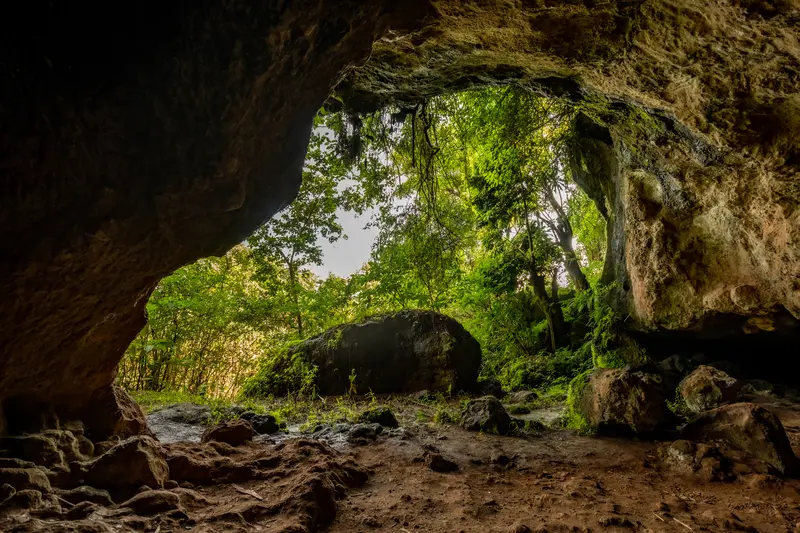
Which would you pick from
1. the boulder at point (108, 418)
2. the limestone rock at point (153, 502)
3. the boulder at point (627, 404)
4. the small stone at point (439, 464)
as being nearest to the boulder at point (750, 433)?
the boulder at point (627, 404)

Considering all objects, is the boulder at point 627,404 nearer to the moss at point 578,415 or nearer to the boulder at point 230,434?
the moss at point 578,415

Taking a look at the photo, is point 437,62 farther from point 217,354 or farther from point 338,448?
point 217,354

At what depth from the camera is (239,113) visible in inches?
93.0

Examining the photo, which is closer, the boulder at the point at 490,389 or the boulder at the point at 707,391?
the boulder at the point at 707,391

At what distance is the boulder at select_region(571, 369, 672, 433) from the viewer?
4.35 m

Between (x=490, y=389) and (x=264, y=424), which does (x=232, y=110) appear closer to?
(x=264, y=424)

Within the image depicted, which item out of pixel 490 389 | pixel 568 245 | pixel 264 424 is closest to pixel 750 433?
pixel 490 389

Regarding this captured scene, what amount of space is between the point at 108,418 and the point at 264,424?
2110 millimetres

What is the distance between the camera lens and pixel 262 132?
2627mm

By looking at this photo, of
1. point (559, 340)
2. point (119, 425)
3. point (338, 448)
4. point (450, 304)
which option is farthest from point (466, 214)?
point (119, 425)

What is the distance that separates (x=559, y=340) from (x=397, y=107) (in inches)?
308

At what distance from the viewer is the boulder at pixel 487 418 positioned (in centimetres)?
491

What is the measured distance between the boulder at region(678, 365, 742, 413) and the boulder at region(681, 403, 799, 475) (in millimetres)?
2014

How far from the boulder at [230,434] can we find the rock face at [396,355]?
405 centimetres
